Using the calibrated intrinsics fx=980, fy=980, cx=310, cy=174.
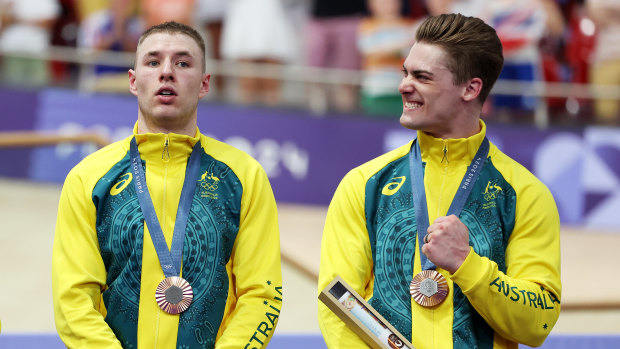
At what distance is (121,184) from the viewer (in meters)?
3.53

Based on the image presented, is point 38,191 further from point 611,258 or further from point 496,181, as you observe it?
point 496,181

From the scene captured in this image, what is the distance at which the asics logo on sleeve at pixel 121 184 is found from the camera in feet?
11.5

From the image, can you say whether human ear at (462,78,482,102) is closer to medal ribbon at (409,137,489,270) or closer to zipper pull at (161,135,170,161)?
A: medal ribbon at (409,137,489,270)

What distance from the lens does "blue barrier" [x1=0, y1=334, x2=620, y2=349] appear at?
4.67 m

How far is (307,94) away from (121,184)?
250 inches

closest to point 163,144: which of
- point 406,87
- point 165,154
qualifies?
point 165,154

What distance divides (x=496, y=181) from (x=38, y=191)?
23.5 feet

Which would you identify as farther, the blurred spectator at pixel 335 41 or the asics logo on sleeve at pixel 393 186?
the blurred spectator at pixel 335 41

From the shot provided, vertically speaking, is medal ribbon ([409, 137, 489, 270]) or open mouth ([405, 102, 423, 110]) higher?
open mouth ([405, 102, 423, 110])

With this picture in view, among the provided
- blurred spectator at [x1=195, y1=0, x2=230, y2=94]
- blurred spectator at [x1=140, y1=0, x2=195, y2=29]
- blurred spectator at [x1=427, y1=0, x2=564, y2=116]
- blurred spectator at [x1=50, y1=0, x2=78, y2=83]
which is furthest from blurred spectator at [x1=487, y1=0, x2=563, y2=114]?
blurred spectator at [x1=50, y1=0, x2=78, y2=83]

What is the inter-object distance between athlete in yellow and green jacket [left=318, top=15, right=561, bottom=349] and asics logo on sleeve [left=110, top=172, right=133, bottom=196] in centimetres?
74

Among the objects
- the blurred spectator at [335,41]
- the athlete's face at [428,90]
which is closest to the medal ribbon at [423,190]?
the athlete's face at [428,90]

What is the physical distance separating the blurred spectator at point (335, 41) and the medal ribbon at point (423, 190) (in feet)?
20.0

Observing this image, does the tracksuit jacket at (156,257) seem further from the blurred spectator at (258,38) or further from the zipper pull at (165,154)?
the blurred spectator at (258,38)
